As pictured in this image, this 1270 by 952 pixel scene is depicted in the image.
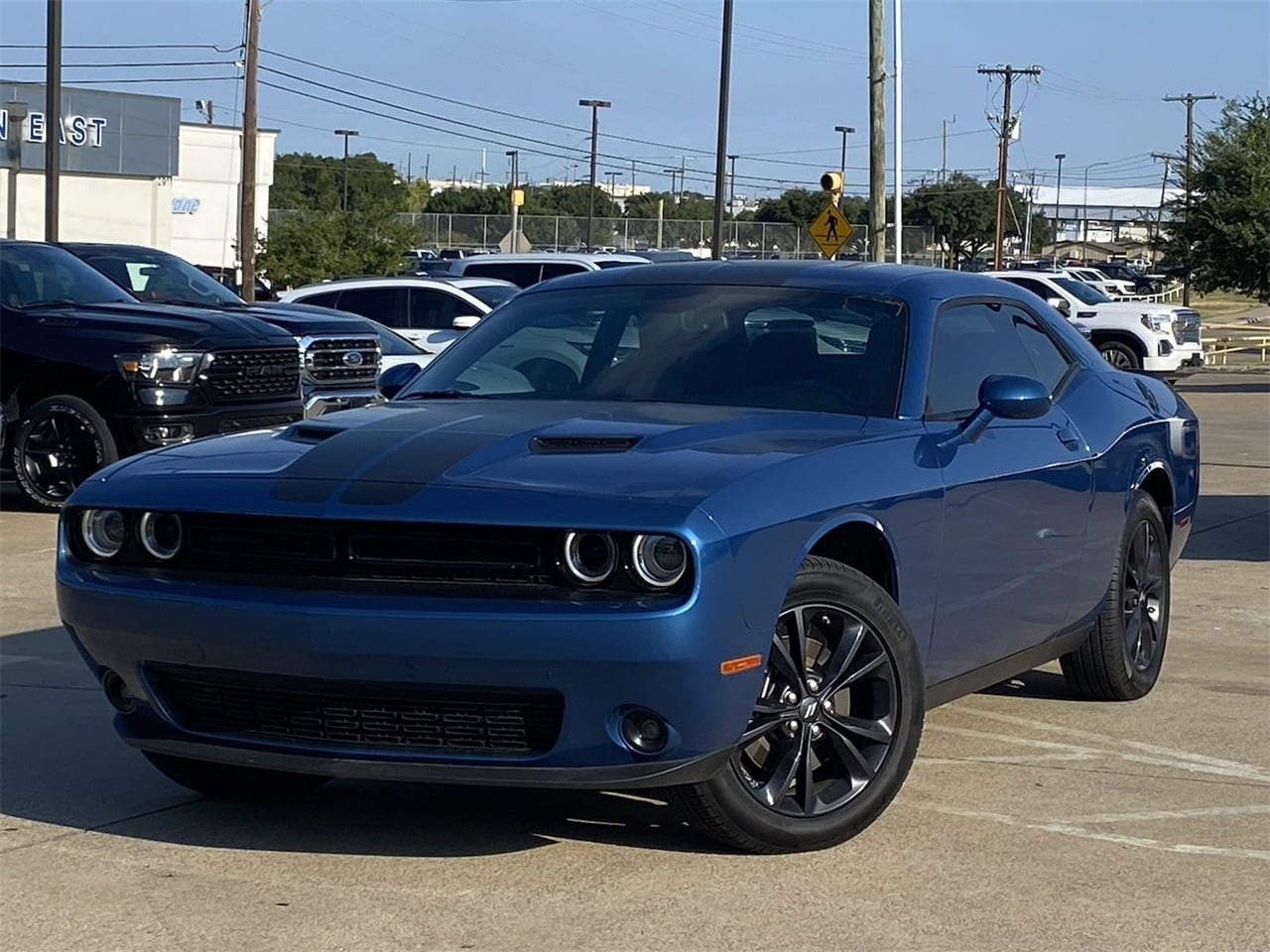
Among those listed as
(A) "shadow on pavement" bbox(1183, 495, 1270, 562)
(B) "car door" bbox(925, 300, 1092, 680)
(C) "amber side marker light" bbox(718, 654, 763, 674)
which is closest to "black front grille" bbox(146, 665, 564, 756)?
(C) "amber side marker light" bbox(718, 654, 763, 674)

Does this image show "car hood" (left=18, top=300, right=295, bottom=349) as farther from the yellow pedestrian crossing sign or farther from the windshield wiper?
the yellow pedestrian crossing sign

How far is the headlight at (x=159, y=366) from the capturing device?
41.7 ft

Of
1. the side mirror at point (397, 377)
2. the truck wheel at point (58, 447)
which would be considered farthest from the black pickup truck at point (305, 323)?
the side mirror at point (397, 377)

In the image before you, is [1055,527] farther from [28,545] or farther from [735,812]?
[28,545]

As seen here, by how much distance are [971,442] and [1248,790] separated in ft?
4.40

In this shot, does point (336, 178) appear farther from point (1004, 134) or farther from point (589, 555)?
point (589, 555)

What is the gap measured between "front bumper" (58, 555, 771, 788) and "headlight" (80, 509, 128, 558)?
0.96 ft

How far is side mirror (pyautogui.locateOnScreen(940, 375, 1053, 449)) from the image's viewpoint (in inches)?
221

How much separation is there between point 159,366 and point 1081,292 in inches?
765

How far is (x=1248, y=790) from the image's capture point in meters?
A: 5.64

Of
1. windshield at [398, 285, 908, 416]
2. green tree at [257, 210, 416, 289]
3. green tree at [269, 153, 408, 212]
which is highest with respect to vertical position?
green tree at [269, 153, 408, 212]

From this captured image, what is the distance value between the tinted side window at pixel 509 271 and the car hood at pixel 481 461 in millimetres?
20492

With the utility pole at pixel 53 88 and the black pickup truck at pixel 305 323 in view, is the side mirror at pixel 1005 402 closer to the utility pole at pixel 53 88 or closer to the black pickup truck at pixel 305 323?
the black pickup truck at pixel 305 323

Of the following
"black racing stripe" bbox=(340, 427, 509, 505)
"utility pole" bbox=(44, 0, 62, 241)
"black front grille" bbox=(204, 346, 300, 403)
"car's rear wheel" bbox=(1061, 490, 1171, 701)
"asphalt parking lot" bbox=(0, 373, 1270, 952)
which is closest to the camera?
"asphalt parking lot" bbox=(0, 373, 1270, 952)
